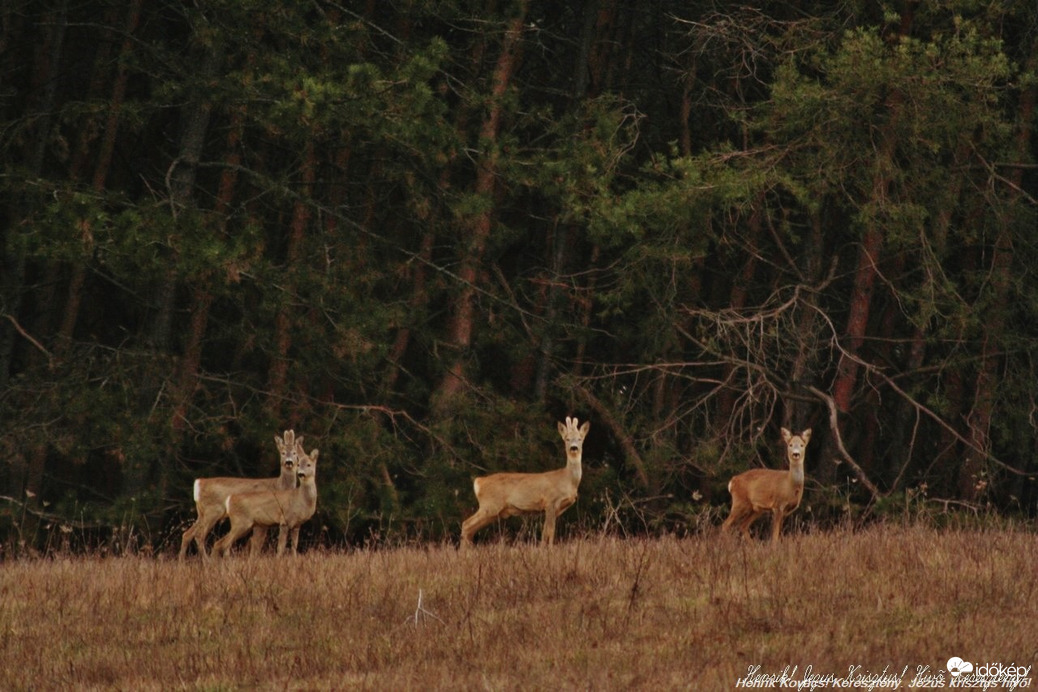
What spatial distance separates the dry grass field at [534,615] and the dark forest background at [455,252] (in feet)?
15.6

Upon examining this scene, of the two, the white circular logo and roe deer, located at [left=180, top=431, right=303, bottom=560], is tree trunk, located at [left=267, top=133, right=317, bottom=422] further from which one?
the white circular logo

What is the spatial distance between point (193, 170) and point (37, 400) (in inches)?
119

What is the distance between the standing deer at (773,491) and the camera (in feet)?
48.5

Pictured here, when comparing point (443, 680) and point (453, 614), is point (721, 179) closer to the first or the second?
point (453, 614)

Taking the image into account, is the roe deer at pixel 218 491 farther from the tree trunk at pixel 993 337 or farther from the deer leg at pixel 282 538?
the tree trunk at pixel 993 337

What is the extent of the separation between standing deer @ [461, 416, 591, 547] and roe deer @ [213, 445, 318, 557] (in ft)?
5.30

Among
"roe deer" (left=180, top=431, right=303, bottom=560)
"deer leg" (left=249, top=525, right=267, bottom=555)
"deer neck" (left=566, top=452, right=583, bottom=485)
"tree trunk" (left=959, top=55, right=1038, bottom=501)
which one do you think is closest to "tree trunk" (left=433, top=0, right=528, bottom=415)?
"deer neck" (left=566, top=452, right=583, bottom=485)

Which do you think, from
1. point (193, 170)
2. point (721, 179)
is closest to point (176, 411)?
point (193, 170)

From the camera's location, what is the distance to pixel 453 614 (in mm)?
9602

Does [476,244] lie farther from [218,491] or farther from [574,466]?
[218,491]

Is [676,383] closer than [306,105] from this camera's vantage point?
No

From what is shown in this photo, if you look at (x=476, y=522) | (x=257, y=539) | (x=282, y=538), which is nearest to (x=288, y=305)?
(x=476, y=522)

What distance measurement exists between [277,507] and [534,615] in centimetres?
520

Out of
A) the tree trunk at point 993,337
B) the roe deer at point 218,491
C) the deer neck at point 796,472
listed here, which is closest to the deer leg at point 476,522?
the roe deer at point 218,491
